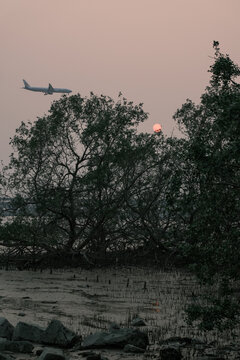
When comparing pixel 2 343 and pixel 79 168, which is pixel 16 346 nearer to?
pixel 2 343

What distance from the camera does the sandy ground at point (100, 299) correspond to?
36.5 ft

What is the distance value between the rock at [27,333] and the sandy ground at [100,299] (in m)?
0.84

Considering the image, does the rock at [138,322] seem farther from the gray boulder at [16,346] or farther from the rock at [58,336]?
the gray boulder at [16,346]

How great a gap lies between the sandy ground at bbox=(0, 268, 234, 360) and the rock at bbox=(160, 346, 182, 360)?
15.5 inches

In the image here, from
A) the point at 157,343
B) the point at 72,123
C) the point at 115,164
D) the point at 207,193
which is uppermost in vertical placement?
the point at 72,123

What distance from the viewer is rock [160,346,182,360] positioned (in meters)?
8.29

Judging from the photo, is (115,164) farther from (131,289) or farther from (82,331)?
(82,331)

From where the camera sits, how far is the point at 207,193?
889cm

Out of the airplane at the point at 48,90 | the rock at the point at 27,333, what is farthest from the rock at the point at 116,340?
the airplane at the point at 48,90

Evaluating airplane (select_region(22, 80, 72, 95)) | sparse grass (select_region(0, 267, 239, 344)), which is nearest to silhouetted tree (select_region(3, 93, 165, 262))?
sparse grass (select_region(0, 267, 239, 344))

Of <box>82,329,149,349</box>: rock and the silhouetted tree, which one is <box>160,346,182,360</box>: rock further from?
the silhouetted tree

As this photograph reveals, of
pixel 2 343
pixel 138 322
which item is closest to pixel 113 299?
pixel 138 322

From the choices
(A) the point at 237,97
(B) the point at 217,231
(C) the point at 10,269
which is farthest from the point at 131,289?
(A) the point at 237,97

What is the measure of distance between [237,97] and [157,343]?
4935 millimetres
